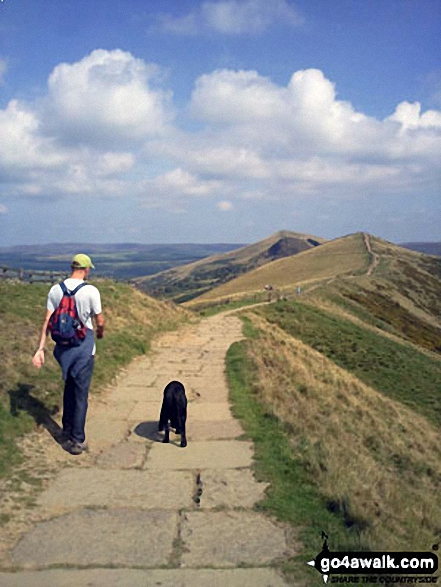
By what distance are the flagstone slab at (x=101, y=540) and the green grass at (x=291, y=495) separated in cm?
108

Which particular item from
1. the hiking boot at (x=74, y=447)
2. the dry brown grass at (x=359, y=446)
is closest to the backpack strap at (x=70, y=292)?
the hiking boot at (x=74, y=447)

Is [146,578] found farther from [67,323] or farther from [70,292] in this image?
[70,292]

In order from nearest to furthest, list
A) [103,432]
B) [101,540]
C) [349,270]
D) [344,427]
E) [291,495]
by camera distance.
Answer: [101,540], [291,495], [103,432], [344,427], [349,270]

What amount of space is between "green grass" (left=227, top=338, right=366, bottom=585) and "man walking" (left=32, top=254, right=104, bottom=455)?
7.59ft

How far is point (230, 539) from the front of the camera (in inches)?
199

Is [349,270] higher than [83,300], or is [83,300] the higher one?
[349,270]

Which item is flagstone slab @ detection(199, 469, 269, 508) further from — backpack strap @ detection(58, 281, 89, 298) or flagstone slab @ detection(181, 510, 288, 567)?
backpack strap @ detection(58, 281, 89, 298)

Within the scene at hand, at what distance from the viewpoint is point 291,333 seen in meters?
28.0

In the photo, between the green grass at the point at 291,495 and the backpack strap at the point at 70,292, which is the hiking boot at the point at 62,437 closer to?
the backpack strap at the point at 70,292

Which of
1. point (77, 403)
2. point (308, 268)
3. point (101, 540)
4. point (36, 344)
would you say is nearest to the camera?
point (101, 540)

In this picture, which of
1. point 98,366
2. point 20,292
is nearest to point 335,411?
point 98,366

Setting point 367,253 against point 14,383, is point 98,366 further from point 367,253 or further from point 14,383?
point 367,253

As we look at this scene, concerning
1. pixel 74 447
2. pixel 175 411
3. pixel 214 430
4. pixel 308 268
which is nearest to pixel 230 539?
pixel 74 447

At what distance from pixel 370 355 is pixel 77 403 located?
2182 cm
